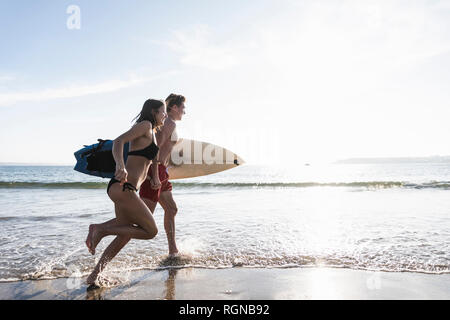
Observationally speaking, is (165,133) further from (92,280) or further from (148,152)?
(92,280)

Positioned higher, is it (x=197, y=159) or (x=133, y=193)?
(x=197, y=159)

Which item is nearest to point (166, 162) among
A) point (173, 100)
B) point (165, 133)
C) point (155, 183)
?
point (165, 133)

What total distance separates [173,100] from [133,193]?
5.50 ft

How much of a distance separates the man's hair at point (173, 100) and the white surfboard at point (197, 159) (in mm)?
1645

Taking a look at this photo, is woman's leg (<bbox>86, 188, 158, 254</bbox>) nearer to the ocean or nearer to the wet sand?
the wet sand

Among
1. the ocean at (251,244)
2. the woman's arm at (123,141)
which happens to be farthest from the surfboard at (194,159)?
the woman's arm at (123,141)

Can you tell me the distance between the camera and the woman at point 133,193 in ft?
10.2

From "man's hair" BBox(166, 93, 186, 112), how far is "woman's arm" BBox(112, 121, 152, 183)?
1153mm

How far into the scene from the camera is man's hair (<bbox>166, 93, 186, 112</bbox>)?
4.31m

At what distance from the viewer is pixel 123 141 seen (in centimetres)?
300

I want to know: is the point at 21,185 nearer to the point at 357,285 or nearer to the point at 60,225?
the point at 60,225

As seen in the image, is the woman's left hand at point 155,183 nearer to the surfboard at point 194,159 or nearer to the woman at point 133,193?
the woman at point 133,193
